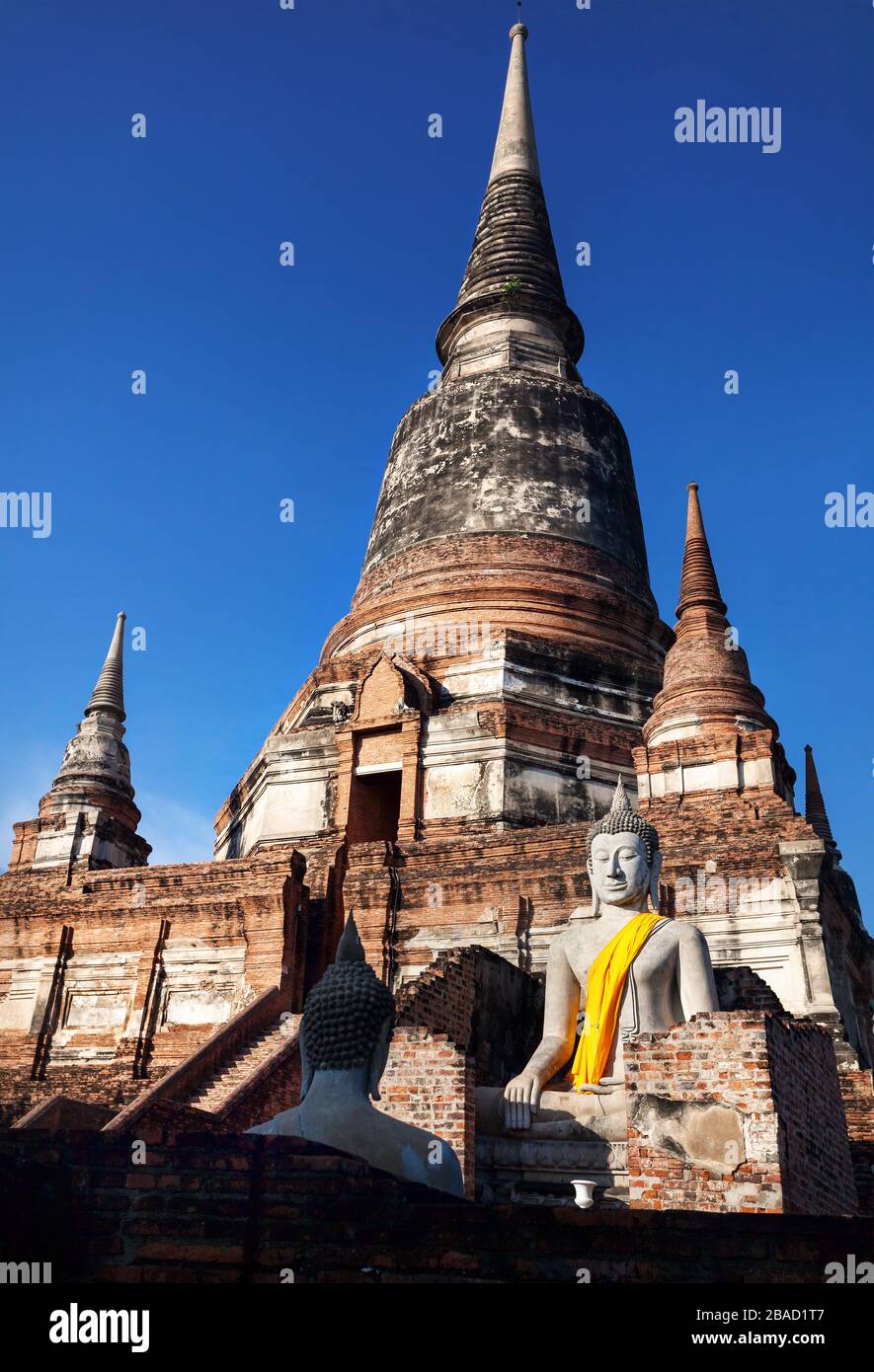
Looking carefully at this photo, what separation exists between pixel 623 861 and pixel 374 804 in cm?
990

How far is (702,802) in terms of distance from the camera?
15.9m

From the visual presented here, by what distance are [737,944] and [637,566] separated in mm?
11619

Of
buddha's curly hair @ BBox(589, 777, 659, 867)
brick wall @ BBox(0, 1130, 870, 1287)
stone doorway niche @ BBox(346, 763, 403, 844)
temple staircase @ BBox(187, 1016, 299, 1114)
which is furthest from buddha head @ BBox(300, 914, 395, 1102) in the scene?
stone doorway niche @ BBox(346, 763, 403, 844)

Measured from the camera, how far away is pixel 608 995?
30.5 feet

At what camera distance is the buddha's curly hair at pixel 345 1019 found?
5191 millimetres

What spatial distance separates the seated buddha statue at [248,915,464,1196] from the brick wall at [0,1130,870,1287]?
1.23m

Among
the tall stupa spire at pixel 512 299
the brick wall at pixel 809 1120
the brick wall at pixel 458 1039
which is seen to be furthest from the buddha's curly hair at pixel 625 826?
the tall stupa spire at pixel 512 299

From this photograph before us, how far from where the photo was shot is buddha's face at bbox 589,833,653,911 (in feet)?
33.1

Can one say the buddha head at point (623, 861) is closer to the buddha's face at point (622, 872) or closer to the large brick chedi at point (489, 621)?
the buddha's face at point (622, 872)

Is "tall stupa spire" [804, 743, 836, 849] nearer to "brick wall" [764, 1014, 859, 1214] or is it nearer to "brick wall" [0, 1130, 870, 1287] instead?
"brick wall" [764, 1014, 859, 1214]

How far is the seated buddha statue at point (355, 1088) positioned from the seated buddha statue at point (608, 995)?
3.67m

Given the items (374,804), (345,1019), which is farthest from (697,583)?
(345,1019)

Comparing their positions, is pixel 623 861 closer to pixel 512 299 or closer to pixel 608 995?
pixel 608 995
